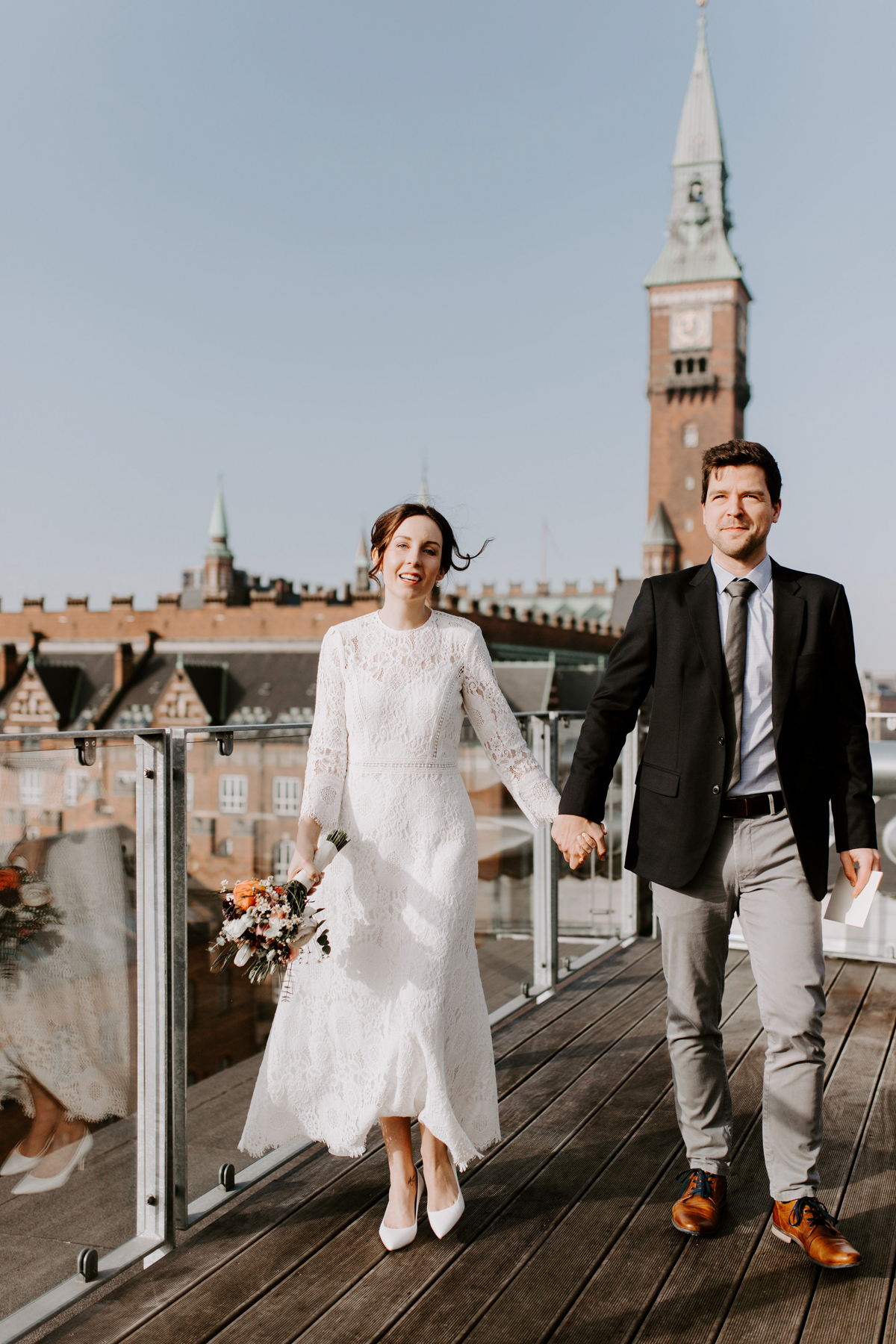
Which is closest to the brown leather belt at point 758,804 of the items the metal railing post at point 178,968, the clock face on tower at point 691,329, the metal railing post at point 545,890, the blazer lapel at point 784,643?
the blazer lapel at point 784,643

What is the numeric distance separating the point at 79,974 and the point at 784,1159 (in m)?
1.54

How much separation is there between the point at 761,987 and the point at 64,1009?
146 cm

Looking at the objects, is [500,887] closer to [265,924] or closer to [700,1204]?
[700,1204]

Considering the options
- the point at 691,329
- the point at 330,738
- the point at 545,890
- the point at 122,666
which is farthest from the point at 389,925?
the point at 691,329

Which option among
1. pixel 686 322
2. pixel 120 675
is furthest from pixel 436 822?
pixel 686 322

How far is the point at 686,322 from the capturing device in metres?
70.0

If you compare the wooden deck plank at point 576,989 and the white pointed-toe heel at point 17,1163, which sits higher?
the white pointed-toe heel at point 17,1163

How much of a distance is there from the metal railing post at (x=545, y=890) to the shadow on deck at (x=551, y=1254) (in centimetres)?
109

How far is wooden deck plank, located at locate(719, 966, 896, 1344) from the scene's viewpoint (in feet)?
6.78

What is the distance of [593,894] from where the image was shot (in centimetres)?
529

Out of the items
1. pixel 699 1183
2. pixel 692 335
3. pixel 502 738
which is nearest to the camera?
pixel 699 1183

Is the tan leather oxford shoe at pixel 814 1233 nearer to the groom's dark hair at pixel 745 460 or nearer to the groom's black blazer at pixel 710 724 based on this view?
the groom's black blazer at pixel 710 724

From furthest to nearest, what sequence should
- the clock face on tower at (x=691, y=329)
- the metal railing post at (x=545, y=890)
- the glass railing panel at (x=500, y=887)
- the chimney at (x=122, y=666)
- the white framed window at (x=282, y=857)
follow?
1. the clock face on tower at (x=691, y=329)
2. the chimney at (x=122, y=666)
3. the metal railing post at (x=545, y=890)
4. the glass railing panel at (x=500, y=887)
5. the white framed window at (x=282, y=857)

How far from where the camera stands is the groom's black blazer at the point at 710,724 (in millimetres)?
2357
